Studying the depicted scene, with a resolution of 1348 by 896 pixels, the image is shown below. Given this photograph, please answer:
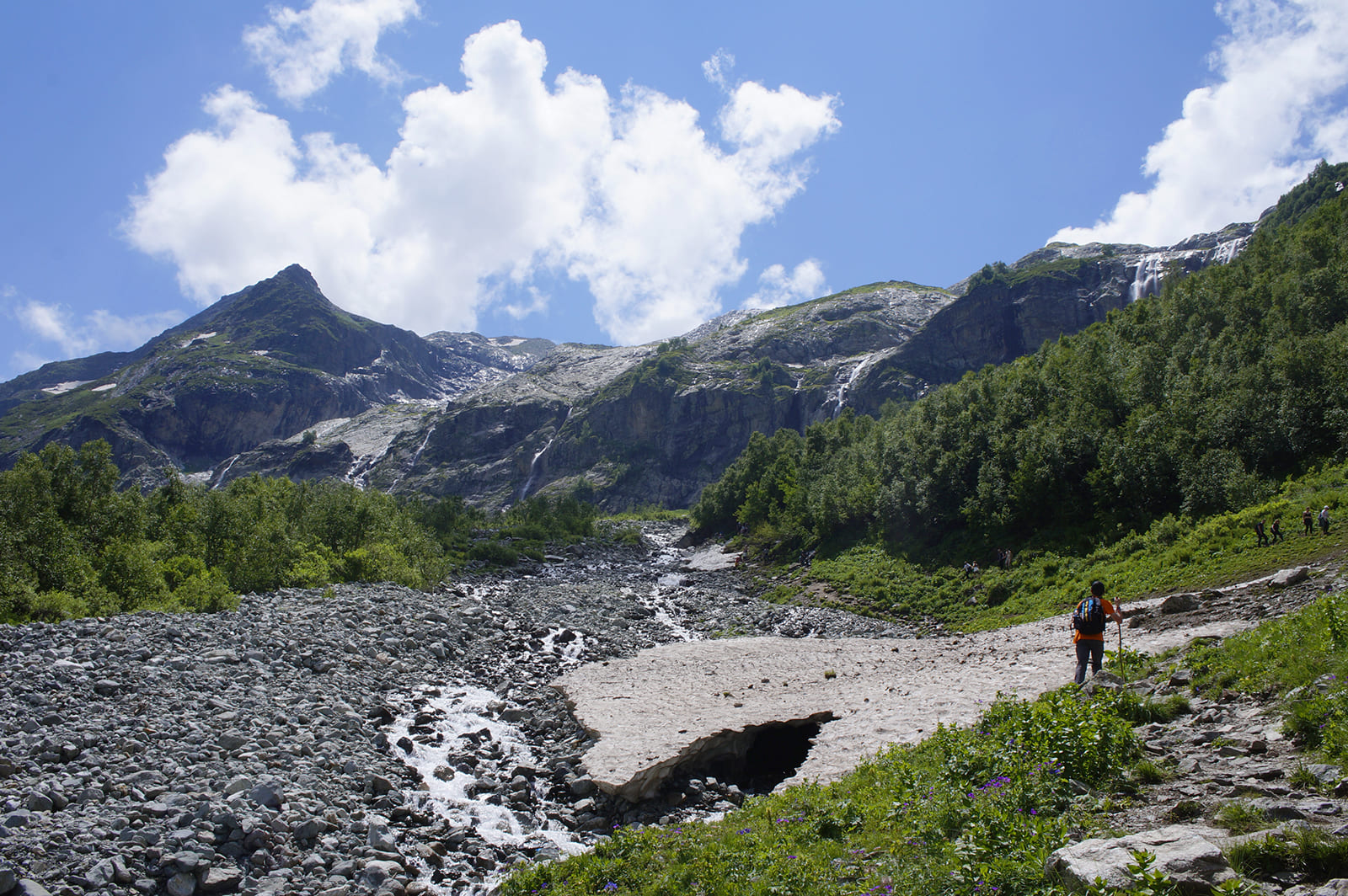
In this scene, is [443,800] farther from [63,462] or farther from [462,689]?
[63,462]

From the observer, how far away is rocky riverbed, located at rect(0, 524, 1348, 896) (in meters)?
12.0

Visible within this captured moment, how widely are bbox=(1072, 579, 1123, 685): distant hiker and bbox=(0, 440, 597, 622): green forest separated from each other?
36.0 meters

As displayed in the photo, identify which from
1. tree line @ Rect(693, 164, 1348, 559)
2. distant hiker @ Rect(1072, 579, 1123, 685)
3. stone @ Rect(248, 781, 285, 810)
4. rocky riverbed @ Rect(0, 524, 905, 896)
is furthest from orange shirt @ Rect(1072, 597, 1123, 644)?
tree line @ Rect(693, 164, 1348, 559)

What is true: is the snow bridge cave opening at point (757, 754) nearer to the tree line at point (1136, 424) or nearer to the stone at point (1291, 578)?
the stone at point (1291, 578)

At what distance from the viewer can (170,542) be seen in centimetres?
4125

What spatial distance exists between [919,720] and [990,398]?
161 feet

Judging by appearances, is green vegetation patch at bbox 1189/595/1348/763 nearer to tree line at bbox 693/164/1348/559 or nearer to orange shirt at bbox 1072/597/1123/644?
orange shirt at bbox 1072/597/1123/644

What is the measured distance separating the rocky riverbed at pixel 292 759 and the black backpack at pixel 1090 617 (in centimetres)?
399

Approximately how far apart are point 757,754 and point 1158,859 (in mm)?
13643

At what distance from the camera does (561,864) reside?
1212 cm

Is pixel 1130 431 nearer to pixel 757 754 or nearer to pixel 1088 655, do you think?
pixel 1088 655

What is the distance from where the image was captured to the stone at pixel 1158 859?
6.20 metres

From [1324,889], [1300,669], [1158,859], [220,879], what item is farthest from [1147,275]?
[220,879]

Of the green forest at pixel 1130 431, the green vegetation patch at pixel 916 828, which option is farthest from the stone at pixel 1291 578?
the green vegetation patch at pixel 916 828
